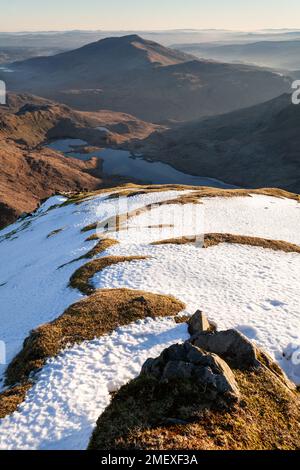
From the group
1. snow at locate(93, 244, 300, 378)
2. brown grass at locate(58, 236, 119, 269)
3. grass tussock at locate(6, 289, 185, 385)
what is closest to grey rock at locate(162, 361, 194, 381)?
grass tussock at locate(6, 289, 185, 385)

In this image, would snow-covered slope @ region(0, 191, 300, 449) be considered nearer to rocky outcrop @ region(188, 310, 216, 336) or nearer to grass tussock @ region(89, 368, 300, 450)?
rocky outcrop @ region(188, 310, 216, 336)

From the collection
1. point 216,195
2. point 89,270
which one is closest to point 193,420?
point 89,270

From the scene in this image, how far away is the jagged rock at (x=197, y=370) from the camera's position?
1606 centimetres

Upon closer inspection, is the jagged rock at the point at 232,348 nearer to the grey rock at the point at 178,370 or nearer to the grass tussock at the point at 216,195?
the grey rock at the point at 178,370

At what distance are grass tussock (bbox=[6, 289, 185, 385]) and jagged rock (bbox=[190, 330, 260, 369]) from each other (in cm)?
603

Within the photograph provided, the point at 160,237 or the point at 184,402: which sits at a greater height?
the point at 184,402

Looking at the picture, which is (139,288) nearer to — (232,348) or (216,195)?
(232,348)

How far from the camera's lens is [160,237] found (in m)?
43.2

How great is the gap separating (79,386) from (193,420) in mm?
5857
